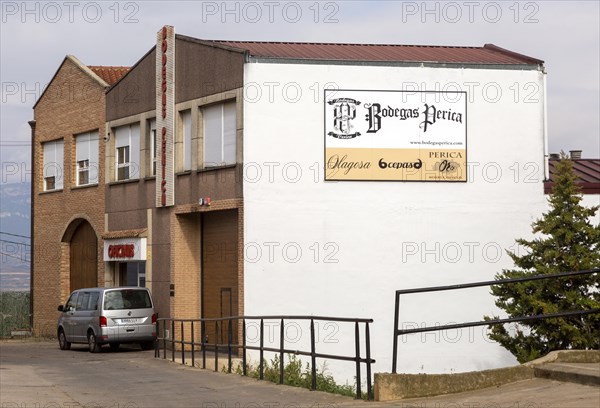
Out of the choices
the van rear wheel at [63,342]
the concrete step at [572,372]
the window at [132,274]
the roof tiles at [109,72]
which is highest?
the roof tiles at [109,72]

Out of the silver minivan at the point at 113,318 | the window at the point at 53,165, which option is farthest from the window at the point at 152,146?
the window at the point at 53,165

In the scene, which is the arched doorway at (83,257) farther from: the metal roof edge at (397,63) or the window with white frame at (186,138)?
the metal roof edge at (397,63)

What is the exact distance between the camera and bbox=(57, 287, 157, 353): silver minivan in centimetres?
3034

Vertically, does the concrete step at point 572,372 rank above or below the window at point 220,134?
below

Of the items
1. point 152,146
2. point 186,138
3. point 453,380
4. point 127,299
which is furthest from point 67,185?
point 453,380

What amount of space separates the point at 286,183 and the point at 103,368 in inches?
289

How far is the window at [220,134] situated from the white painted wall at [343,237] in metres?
1.20

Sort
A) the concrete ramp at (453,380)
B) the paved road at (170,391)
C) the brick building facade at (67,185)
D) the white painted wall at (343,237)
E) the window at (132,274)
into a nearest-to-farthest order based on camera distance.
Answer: the paved road at (170,391), the concrete ramp at (453,380), the white painted wall at (343,237), the window at (132,274), the brick building facade at (67,185)

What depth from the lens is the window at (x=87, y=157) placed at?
38312 mm

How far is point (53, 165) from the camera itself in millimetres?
41906

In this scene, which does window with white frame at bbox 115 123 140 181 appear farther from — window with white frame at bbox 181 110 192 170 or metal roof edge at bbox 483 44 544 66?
metal roof edge at bbox 483 44 544 66

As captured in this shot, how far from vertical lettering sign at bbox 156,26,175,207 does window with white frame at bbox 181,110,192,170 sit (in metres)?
0.32

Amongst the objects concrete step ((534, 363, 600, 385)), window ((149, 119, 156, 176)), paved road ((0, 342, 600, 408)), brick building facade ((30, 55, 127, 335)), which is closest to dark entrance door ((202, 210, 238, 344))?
window ((149, 119, 156, 176))

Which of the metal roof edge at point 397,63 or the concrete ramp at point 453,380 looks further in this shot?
the metal roof edge at point 397,63
